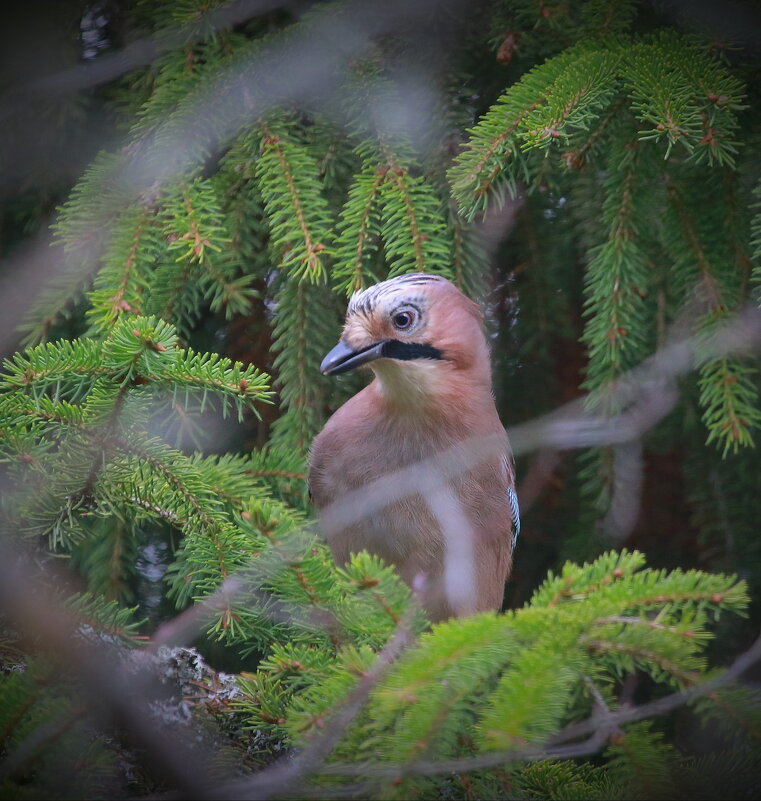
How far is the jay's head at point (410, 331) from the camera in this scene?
2.04 meters

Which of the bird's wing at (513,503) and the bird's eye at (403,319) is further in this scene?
the bird's wing at (513,503)

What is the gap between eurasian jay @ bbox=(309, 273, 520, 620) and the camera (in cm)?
219

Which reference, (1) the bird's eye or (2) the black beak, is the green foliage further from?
(1) the bird's eye

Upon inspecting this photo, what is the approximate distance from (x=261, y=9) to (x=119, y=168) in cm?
56

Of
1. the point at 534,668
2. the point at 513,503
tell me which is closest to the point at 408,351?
the point at 513,503

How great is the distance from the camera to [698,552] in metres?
2.80

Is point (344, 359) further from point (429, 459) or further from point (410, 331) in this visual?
point (429, 459)

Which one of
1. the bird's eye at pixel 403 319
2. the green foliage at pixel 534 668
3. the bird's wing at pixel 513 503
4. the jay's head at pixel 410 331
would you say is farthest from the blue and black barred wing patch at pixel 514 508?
the green foliage at pixel 534 668

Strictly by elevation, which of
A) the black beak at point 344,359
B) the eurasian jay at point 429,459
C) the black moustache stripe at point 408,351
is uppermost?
the black beak at point 344,359

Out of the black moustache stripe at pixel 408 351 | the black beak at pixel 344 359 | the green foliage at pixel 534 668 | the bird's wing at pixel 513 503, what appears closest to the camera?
the green foliage at pixel 534 668

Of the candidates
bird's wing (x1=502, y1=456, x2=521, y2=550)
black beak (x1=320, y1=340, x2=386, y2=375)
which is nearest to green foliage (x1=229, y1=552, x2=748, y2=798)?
black beak (x1=320, y1=340, x2=386, y2=375)

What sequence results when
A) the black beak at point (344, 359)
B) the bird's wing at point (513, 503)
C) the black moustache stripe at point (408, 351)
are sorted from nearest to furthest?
the black beak at point (344, 359), the black moustache stripe at point (408, 351), the bird's wing at point (513, 503)

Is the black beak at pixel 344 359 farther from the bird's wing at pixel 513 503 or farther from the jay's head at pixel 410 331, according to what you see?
the bird's wing at pixel 513 503

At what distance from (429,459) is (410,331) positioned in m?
0.36
